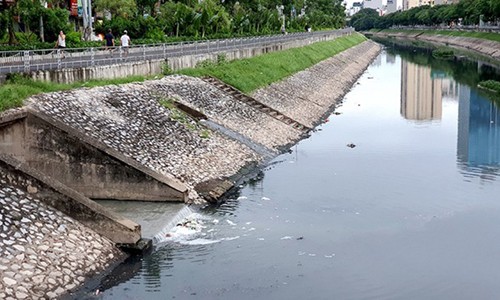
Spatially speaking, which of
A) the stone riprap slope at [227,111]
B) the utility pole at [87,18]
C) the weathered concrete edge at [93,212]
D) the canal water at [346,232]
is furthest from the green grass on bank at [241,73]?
the utility pole at [87,18]

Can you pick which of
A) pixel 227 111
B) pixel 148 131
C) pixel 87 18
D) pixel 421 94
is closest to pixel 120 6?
pixel 87 18

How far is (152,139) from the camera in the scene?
2666 cm

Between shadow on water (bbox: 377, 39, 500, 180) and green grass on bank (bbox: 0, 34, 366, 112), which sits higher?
green grass on bank (bbox: 0, 34, 366, 112)

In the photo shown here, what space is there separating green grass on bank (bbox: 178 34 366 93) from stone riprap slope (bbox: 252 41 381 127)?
646mm

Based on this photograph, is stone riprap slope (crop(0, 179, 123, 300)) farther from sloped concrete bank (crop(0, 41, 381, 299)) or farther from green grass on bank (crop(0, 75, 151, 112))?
green grass on bank (crop(0, 75, 151, 112))

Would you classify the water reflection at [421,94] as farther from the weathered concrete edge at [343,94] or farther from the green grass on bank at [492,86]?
the weathered concrete edge at [343,94]

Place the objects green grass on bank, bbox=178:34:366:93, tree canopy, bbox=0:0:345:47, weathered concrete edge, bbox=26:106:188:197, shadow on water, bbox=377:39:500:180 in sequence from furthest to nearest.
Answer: tree canopy, bbox=0:0:345:47
green grass on bank, bbox=178:34:366:93
shadow on water, bbox=377:39:500:180
weathered concrete edge, bbox=26:106:188:197

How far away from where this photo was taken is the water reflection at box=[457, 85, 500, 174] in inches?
1275

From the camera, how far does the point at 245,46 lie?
53250 millimetres

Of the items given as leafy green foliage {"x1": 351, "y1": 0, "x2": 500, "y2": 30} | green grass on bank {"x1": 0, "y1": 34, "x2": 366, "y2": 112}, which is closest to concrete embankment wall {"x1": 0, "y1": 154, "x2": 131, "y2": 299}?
green grass on bank {"x1": 0, "y1": 34, "x2": 366, "y2": 112}

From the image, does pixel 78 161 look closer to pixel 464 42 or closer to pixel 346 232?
pixel 346 232

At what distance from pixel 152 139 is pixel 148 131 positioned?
24.0 inches

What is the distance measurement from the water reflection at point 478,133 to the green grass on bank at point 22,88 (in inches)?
676

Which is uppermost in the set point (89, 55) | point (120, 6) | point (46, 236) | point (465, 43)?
point (120, 6)
